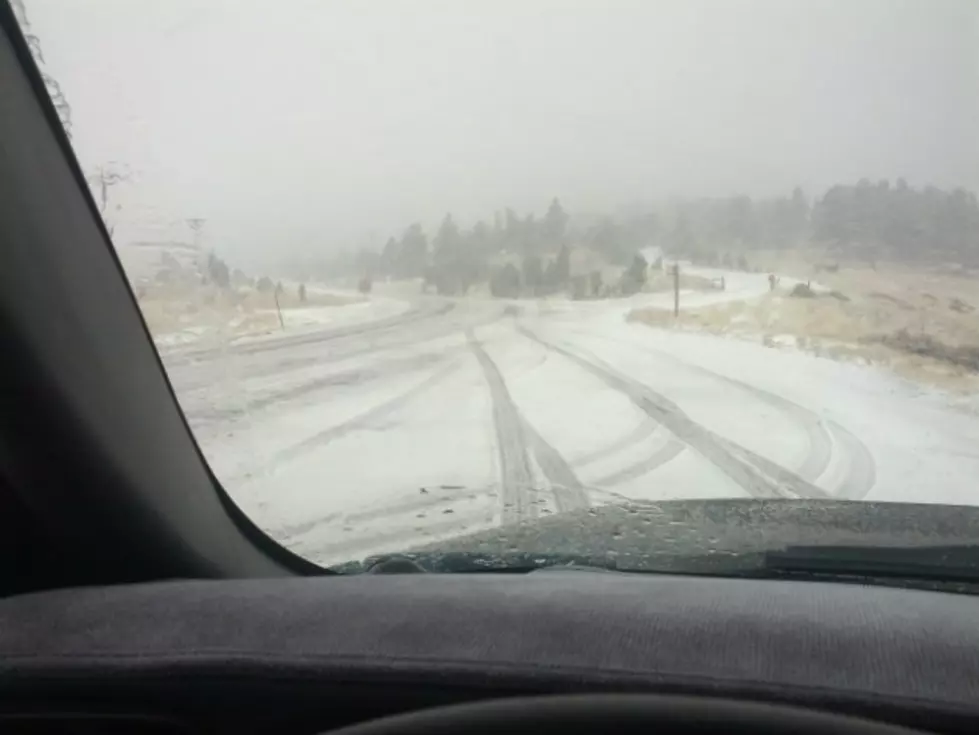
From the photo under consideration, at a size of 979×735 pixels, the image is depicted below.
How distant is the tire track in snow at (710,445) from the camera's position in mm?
3049

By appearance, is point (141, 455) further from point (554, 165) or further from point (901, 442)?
point (901, 442)

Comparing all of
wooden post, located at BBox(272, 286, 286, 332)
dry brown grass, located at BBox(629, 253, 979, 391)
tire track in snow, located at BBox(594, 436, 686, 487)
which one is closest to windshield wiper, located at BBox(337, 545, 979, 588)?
tire track in snow, located at BBox(594, 436, 686, 487)

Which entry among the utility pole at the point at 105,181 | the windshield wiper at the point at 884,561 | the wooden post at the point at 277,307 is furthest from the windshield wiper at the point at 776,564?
the utility pole at the point at 105,181

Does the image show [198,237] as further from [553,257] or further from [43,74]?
[553,257]

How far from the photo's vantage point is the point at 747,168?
3037mm

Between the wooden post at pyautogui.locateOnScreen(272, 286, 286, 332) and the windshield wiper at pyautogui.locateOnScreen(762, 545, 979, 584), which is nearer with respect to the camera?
the windshield wiper at pyautogui.locateOnScreen(762, 545, 979, 584)

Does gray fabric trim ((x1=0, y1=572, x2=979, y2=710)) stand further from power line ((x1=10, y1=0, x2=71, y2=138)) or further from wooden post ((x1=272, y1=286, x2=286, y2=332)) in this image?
power line ((x1=10, y1=0, x2=71, y2=138))

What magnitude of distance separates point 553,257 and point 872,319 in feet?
3.21

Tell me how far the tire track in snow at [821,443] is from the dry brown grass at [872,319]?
138 mm

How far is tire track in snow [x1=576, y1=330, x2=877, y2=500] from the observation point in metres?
2.99

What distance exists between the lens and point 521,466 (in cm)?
308

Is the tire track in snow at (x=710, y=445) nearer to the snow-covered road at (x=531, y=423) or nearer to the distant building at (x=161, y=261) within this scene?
the snow-covered road at (x=531, y=423)

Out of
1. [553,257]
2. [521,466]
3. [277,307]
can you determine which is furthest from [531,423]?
[277,307]

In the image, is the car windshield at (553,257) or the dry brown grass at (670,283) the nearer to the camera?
the car windshield at (553,257)
